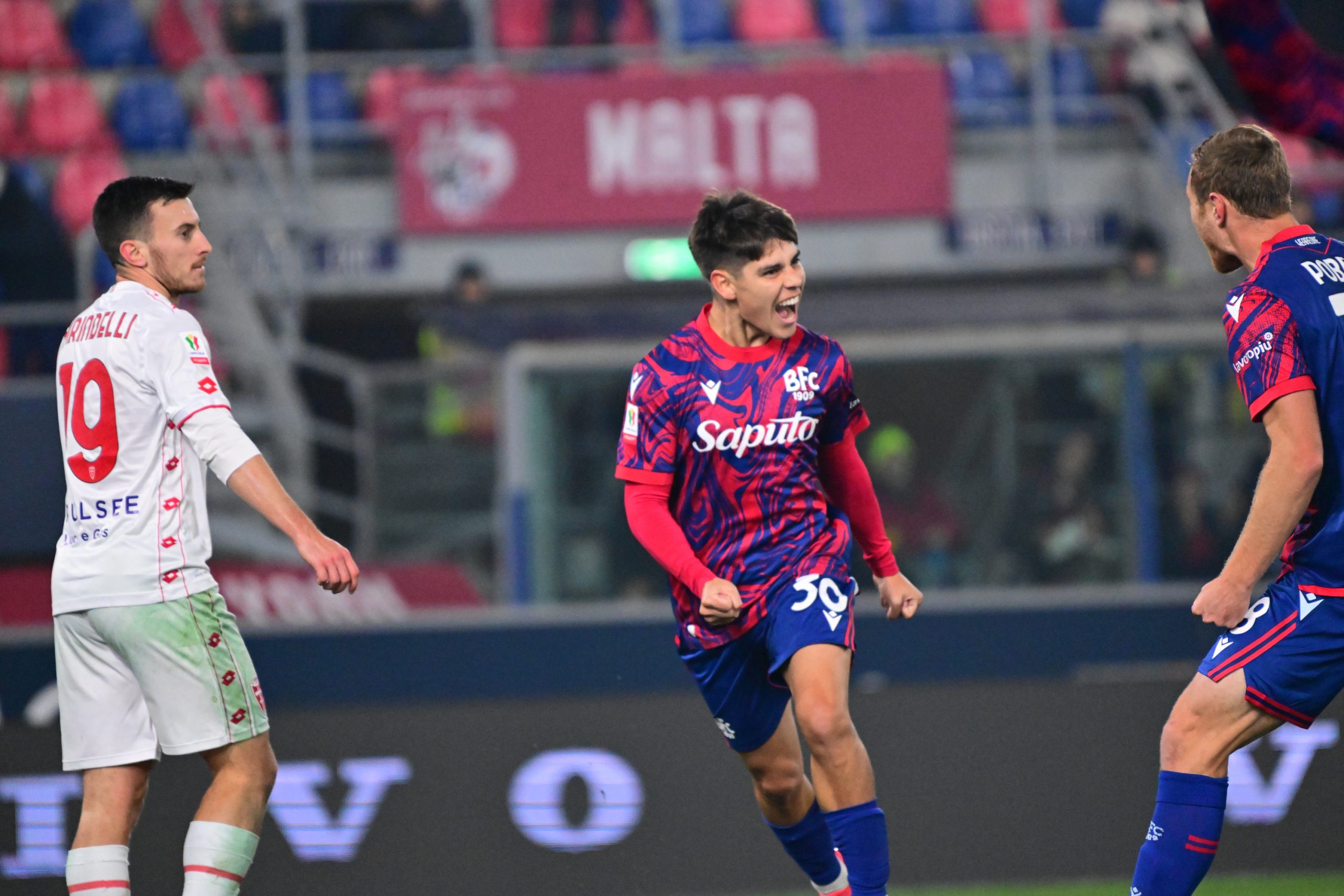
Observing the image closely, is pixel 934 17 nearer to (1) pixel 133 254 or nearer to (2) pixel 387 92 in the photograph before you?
(2) pixel 387 92

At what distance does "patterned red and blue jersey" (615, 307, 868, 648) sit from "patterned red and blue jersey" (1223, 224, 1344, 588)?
106cm

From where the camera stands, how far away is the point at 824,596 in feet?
14.7

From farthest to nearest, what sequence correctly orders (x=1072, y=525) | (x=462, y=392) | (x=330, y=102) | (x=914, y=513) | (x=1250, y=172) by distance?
(x=330, y=102)
(x=462, y=392)
(x=914, y=513)
(x=1072, y=525)
(x=1250, y=172)

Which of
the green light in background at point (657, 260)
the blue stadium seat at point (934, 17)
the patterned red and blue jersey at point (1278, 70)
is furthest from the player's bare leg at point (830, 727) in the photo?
the blue stadium seat at point (934, 17)

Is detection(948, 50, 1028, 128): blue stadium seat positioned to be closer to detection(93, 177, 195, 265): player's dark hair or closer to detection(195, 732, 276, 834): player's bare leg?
detection(93, 177, 195, 265): player's dark hair

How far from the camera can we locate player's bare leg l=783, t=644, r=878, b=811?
14.0 feet

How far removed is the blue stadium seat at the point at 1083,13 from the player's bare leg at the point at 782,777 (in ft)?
39.7

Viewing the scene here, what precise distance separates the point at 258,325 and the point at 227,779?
8766mm

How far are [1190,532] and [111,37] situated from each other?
10.2 metres

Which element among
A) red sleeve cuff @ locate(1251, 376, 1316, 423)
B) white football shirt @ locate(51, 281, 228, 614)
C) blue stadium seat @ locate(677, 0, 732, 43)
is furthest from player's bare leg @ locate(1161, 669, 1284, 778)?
blue stadium seat @ locate(677, 0, 732, 43)

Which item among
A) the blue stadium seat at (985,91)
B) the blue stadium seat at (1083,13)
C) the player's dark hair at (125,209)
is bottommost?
the player's dark hair at (125,209)

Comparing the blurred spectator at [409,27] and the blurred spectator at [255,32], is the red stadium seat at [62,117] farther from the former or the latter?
the blurred spectator at [409,27]

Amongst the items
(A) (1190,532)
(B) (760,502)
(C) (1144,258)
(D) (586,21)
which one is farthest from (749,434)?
(D) (586,21)

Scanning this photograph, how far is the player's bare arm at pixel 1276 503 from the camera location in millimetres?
3791
